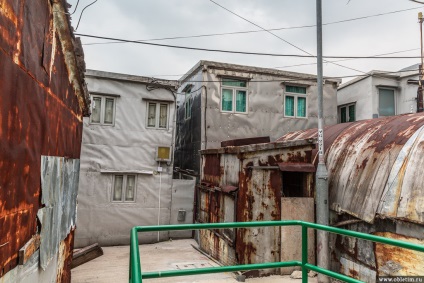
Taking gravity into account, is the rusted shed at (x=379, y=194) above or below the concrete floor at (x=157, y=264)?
above

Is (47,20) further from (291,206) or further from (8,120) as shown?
(291,206)

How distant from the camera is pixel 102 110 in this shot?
1321 centimetres

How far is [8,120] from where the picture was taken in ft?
10.5

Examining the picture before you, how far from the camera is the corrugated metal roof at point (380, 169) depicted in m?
7.11

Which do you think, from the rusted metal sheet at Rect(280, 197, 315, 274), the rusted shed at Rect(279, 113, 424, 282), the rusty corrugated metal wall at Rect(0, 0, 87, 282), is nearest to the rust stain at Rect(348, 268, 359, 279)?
the rusted shed at Rect(279, 113, 424, 282)

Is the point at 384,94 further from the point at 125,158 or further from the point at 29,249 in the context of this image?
the point at 29,249

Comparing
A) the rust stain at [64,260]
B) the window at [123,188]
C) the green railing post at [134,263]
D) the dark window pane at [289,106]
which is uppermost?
the dark window pane at [289,106]

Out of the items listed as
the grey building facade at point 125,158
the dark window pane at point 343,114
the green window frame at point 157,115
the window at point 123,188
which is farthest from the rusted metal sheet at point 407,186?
the dark window pane at point 343,114

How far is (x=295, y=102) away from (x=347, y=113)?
5716 mm

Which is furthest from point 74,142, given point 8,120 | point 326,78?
point 326,78

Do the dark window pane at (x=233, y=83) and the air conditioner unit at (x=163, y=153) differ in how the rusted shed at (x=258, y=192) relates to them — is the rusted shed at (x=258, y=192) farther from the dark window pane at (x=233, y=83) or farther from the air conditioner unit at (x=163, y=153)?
the dark window pane at (x=233, y=83)

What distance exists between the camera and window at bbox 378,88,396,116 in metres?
17.9

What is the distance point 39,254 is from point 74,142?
3078 mm

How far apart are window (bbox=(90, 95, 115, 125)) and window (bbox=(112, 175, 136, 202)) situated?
8.33 ft
